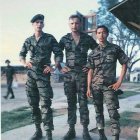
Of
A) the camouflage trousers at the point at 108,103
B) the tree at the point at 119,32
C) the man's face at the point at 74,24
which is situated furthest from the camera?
the tree at the point at 119,32

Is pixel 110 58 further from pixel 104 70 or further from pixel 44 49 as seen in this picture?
pixel 44 49

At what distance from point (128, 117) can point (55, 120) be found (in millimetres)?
1842

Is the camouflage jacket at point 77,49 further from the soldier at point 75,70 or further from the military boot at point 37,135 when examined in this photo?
the military boot at point 37,135

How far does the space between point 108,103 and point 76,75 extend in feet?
2.41

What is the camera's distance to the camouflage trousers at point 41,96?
5.21 m

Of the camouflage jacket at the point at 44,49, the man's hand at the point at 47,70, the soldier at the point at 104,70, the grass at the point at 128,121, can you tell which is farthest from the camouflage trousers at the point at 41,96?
the grass at the point at 128,121

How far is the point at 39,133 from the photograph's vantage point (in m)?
5.59

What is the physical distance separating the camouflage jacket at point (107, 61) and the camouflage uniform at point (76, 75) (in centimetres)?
28

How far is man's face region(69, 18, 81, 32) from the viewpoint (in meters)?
5.33

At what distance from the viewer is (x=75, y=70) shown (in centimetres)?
544

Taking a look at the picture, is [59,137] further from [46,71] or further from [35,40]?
[35,40]

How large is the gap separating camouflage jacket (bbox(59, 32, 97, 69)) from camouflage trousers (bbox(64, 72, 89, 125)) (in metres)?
0.18

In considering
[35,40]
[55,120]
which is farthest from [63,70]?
[55,120]

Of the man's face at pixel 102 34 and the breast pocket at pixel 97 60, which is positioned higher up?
the man's face at pixel 102 34
